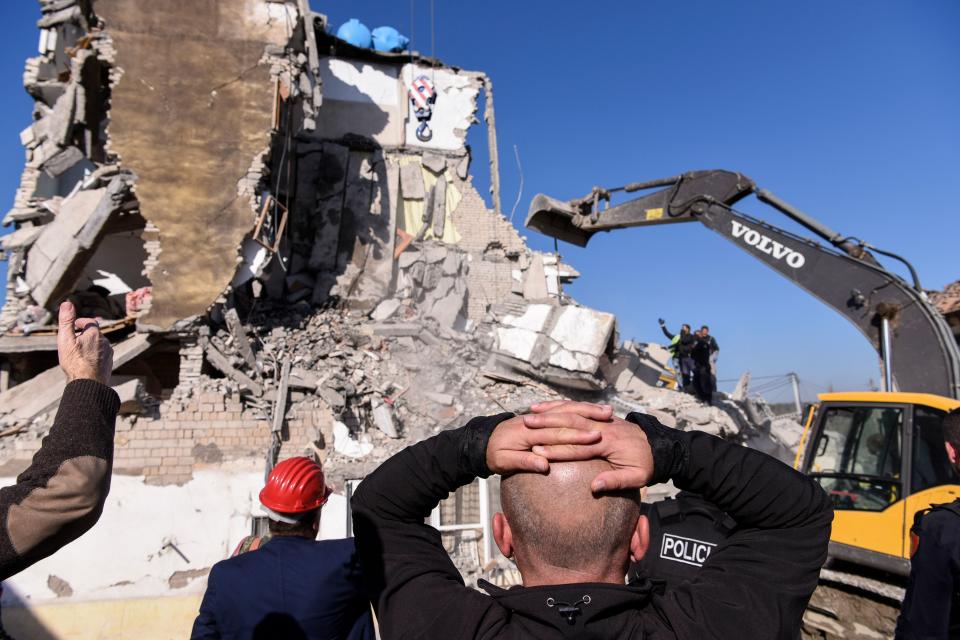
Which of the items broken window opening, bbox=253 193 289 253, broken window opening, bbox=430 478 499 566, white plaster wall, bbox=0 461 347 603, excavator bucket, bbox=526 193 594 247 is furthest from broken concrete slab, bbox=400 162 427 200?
white plaster wall, bbox=0 461 347 603

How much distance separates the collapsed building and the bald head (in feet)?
26.6

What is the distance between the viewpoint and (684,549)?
2.79m

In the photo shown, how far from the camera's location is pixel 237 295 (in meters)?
11.6

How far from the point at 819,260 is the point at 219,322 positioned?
29.2ft

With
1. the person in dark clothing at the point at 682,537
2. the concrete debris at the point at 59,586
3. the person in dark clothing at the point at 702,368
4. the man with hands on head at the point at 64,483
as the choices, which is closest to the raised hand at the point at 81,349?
the man with hands on head at the point at 64,483

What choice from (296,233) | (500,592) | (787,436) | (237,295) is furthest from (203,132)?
(787,436)

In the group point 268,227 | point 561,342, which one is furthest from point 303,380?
point 561,342

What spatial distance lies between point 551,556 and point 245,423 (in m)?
8.82

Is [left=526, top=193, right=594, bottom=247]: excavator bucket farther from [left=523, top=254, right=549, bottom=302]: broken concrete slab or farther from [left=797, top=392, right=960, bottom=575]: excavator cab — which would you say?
[left=797, top=392, right=960, bottom=575]: excavator cab

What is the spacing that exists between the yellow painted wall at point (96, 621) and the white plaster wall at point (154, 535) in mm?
135

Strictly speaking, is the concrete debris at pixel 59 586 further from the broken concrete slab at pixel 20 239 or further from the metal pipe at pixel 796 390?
the metal pipe at pixel 796 390

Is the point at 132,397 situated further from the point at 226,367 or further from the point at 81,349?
the point at 81,349

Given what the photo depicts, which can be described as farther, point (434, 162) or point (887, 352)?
point (434, 162)

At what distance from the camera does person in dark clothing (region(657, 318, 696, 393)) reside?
41.3 feet
